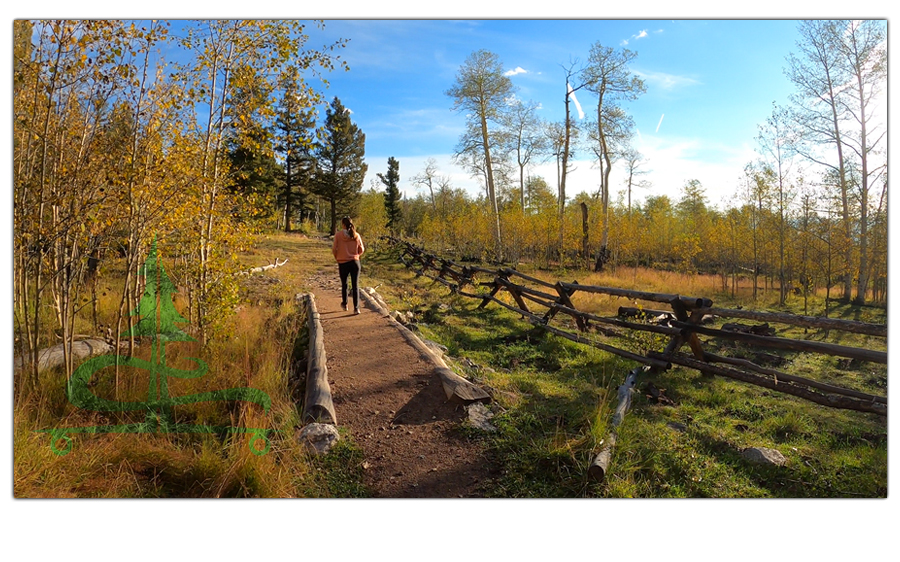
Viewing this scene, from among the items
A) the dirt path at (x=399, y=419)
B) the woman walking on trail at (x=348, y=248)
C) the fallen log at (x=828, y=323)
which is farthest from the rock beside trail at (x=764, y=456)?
the woman walking on trail at (x=348, y=248)

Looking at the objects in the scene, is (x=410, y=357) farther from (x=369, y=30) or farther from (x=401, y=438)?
(x=369, y=30)

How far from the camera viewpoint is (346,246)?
6988 mm

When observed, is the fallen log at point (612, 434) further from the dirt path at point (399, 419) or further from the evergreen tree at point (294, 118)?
the evergreen tree at point (294, 118)

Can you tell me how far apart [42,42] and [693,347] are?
6500 millimetres

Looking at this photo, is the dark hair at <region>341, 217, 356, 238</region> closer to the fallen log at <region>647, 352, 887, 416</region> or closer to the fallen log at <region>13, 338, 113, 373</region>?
the fallen log at <region>13, 338, 113, 373</region>

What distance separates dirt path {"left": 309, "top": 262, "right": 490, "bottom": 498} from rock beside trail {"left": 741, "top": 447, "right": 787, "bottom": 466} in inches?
79.3

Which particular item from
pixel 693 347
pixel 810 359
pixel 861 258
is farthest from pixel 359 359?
pixel 861 258

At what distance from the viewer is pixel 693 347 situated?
5332 mm

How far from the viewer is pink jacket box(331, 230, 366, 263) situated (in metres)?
6.92

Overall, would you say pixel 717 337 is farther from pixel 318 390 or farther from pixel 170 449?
pixel 170 449

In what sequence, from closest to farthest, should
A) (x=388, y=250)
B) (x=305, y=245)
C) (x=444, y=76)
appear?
(x=444, y=76)
(x=305, y=245)
(x=388, y=250)

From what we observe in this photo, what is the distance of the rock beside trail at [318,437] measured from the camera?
3457mm

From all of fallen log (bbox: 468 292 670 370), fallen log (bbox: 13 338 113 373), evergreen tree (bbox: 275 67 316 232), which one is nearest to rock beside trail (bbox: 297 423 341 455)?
fallen log (bbox: 13 338 113 373)

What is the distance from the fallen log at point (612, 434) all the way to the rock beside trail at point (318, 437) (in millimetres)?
1859
